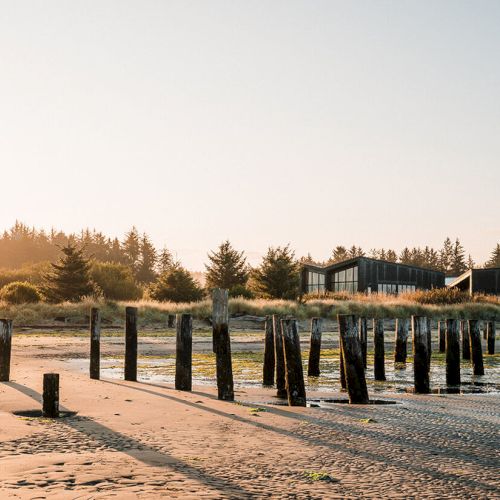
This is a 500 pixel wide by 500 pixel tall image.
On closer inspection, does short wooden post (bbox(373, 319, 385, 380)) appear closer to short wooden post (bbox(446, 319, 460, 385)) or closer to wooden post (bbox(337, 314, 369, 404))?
short wooden post (bbox(446, 319, 460, 385))

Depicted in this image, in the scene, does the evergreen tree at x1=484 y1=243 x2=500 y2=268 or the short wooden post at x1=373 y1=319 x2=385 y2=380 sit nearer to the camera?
the short wooden post at x1=373 y1=319 x2=385 y2=380

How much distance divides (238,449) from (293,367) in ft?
15.7

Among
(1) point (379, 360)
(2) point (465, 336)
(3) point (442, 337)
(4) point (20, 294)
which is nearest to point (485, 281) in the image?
(3) point (442, 337)

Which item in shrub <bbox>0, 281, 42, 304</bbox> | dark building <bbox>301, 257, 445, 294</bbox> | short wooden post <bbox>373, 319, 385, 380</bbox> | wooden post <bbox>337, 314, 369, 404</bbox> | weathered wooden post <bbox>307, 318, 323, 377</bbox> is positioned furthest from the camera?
Answer: dark building <bbox>301, 257, 445, 294</bbox>

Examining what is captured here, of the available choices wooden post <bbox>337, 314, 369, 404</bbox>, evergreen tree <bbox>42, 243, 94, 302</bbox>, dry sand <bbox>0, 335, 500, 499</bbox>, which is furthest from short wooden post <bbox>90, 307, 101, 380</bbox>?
evergreen tree <bbox>42, 243, 94, 302</bbox>

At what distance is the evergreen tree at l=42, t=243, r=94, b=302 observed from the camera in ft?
193

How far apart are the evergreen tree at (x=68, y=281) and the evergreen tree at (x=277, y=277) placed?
16878 mm

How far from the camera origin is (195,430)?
944cm

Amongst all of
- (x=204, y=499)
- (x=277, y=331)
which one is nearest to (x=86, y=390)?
(x=277, y=331)

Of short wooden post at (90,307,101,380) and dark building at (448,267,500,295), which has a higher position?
dark building at (448,267,500,295)

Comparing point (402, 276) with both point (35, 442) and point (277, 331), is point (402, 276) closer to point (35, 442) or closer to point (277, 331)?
point (277, 331)

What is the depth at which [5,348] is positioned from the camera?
1532 cm

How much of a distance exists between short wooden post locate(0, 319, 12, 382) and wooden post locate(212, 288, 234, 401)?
4551mm

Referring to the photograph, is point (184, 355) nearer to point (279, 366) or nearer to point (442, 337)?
point (279, 366)
